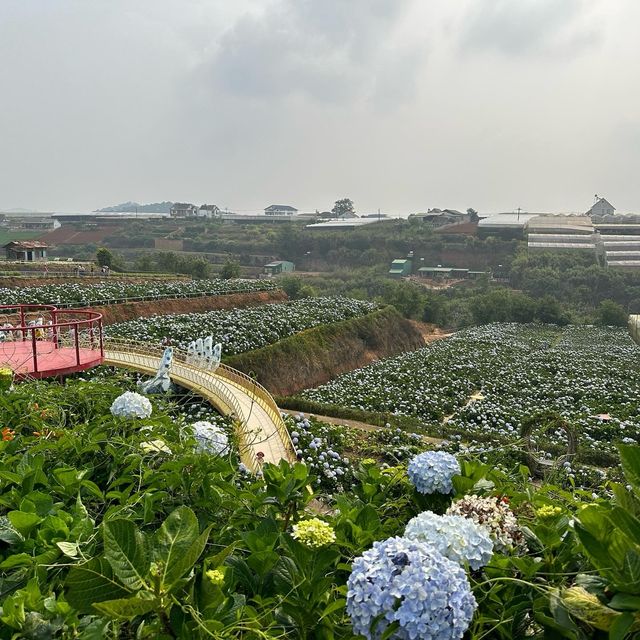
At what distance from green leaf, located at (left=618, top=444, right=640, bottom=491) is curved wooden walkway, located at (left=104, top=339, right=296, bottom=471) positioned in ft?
28.1

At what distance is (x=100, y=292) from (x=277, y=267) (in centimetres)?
5775

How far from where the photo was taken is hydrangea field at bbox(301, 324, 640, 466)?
17.8 meters

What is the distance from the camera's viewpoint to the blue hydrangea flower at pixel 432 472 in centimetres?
275

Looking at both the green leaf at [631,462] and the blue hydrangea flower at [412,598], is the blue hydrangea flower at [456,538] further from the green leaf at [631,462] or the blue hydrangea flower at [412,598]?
the green leaf at [631,462]

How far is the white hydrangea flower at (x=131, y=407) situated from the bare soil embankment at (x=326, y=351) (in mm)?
14106

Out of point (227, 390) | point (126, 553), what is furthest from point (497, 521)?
point (227, 390)

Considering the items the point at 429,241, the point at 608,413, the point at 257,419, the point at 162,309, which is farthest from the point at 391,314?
the point at 429,241

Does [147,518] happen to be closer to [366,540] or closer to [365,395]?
[366,540]

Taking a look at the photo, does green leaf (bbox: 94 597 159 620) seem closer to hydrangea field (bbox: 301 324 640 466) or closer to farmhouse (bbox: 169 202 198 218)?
hydrangea field (bbox: 301 324 640 466)

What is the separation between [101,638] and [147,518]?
979mm

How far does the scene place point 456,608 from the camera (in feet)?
5.63

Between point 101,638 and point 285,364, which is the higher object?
point 101,638

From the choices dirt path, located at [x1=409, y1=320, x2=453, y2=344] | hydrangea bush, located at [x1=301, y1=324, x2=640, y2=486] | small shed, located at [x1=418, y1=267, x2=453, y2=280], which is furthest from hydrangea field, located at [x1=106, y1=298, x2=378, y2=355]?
small shed, located at [x1=418, y1=267, x2=453, y2=280]

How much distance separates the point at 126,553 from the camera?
1760 millimetres
